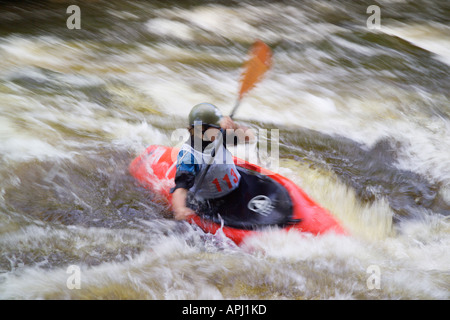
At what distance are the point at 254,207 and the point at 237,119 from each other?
5.42 feet

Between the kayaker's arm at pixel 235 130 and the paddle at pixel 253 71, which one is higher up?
the paddle at pixel 253 71

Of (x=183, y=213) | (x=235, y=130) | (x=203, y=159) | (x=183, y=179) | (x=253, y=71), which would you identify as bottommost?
(x=183, y=213)

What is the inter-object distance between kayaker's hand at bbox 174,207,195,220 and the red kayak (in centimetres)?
5

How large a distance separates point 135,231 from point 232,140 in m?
0.80

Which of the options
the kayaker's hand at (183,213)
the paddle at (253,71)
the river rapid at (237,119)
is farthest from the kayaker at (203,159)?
the paddle at (253,71)

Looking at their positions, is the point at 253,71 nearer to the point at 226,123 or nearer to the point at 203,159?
the point at 226,123

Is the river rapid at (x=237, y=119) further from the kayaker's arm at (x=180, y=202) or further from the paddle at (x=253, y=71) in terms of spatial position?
the paddle at (x=253, y=71)

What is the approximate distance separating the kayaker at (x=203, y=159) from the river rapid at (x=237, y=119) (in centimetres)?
25

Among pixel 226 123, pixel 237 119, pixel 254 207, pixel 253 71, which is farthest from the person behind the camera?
pixel 237 119

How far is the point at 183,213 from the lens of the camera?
7.81 ft

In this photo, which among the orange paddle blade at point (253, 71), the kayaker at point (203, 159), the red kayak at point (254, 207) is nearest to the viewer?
the kayaker at point (203, 159)

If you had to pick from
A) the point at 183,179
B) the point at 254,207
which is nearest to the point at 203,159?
the point at 183,179

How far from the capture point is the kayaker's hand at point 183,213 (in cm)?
237
